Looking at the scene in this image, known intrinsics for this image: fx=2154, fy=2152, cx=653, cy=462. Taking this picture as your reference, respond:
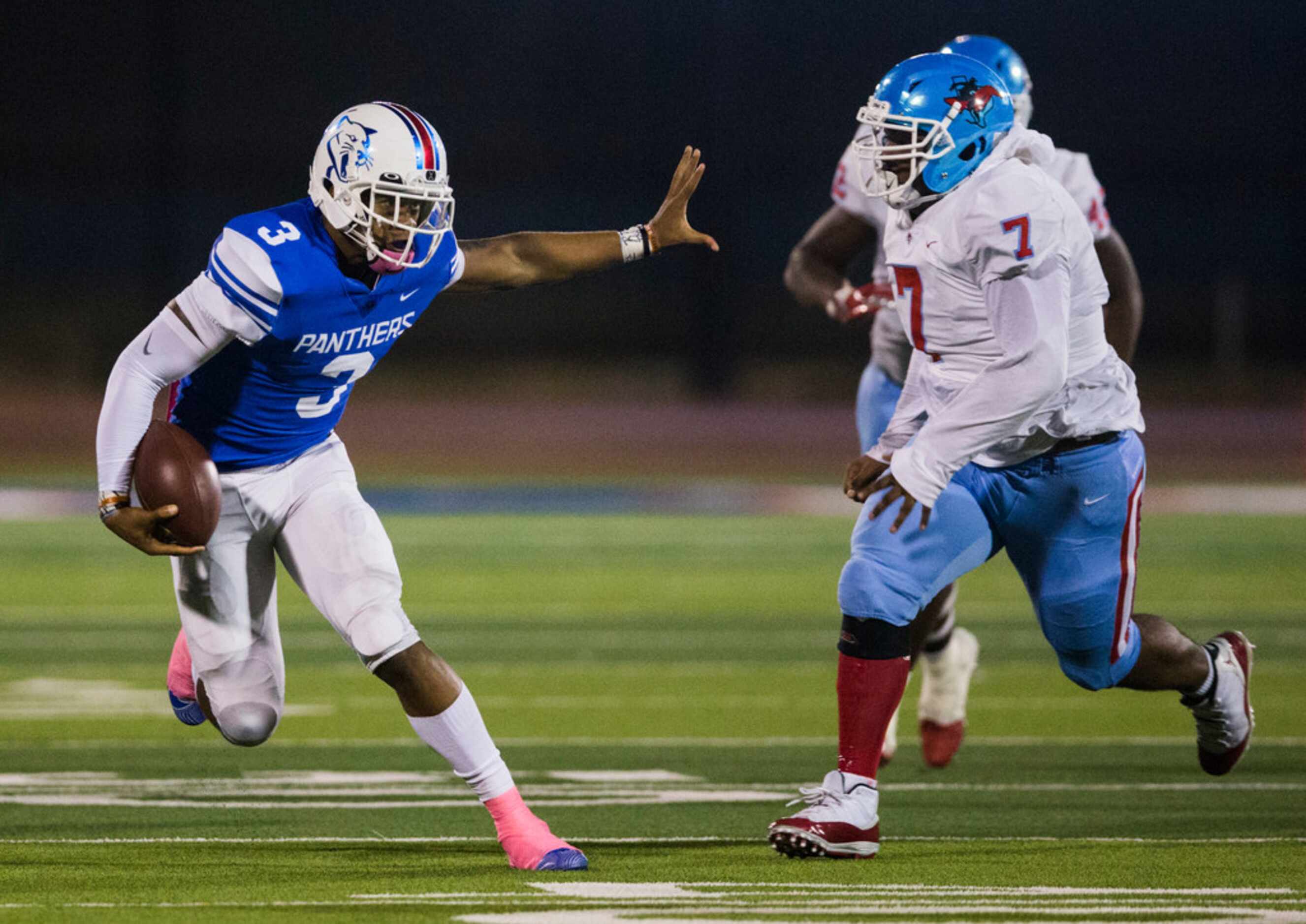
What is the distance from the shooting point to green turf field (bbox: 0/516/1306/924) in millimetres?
3693

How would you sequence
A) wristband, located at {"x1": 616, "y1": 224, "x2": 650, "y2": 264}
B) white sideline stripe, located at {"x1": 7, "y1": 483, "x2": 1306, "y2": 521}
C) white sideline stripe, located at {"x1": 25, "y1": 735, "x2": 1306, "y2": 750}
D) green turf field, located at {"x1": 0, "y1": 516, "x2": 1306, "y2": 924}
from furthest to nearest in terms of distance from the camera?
white sideline stripe, located at {"x1": 7, "y1": 483, "x2": 1306, "y2": 521} → white sideline stripe, located at {"x1": 25, "y1": 735, "x2": 1306, "y2": 750} → wristband, located at {"x1": 616, "y1": 224, "x2": 650, "y2": 264} → green turf field, located at {"x1": 0, "y1": 516, "x2": 1306, "y2": 924}

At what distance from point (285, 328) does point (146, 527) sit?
457mm

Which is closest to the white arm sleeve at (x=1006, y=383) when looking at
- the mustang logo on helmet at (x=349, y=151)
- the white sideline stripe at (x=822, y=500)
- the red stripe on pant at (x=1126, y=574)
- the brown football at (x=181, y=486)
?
the red stripe on pant at (x=1126, y=574)

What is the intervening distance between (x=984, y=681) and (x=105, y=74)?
16107 mm

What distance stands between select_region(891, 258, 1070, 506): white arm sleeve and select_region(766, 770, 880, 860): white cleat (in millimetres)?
575

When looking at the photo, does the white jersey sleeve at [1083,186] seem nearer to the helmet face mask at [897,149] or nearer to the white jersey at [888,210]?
the white jersey at [888,210]

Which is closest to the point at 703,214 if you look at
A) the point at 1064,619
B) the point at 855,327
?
the point at 855,327

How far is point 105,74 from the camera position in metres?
21.4

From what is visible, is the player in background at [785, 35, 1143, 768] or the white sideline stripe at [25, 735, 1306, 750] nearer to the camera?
the player in background at [785, 35, 1143, 768]

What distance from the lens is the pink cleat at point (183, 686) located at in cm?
467

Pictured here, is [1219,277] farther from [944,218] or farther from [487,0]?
[944,218]

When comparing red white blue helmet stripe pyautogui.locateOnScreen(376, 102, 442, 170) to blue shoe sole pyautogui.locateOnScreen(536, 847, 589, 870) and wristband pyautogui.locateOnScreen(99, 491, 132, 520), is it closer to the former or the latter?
wristband pyautogui.locateOnScreen(99, 491, 132, 520)

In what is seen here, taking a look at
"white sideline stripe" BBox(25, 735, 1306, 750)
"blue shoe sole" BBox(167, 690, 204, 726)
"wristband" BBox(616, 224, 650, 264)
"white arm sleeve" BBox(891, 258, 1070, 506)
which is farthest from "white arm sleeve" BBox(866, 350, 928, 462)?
"white sideline stripe" BBox(25, 735, 1306, 750)

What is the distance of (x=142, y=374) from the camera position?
158 inches
